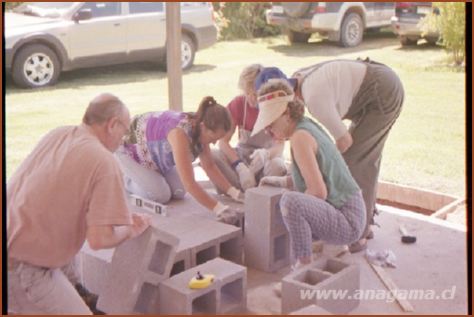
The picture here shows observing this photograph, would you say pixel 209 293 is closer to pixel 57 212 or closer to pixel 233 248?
pixel 233 248

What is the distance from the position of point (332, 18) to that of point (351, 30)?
67cm

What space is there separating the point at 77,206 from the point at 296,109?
47.3 inches

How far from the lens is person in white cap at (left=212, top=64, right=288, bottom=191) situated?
14.5ft

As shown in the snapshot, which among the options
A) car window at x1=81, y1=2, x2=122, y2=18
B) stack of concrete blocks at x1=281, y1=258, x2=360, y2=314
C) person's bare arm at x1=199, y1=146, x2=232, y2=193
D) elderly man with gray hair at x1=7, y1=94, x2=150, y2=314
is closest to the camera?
elderly man with gray hair at x1=7, y1=94, x2=150, y2=314

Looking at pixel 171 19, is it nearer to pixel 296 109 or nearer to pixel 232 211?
pixel 232 211

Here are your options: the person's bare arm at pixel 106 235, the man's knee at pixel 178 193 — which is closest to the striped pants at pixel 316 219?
the person's bare arm at pixel 106 235

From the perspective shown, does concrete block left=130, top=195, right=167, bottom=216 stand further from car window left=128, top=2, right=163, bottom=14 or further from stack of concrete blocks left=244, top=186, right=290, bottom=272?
car window left=128, top=2, right=163, bottom=14

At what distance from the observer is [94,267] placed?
3.49 metres

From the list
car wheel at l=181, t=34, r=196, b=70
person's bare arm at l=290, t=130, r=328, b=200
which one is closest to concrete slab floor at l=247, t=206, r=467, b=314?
person's bare arm at l=290, t=130, r=328, b=200

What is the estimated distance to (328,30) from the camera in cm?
1218

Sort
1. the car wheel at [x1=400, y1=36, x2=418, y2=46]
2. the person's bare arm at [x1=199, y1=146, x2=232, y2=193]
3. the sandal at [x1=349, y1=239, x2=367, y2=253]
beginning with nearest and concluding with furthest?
the sandal at [x1=349, y1=239, x2=367, y2=253] < the person's bare arm at [x1=199, y1=146, x2=232, y2=193] < the car wheel at [x1=400, y1=36, x2=418, y2=46]

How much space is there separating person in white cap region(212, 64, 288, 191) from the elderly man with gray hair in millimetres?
1765

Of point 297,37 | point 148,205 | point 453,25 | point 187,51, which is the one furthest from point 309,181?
point 297,37

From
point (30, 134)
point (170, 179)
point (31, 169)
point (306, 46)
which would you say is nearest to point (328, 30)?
point (306, 46)
